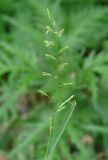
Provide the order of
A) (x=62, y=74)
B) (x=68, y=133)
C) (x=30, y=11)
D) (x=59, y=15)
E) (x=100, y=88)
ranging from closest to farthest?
(x=68, y=133) → (x=62, y=74) → (x=100, y=88) → (x=59, y=15) → (x=30, y=11)

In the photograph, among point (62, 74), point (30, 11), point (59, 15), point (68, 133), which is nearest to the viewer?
point (68, 133)

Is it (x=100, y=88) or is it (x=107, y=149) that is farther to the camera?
(x=100, y=88)

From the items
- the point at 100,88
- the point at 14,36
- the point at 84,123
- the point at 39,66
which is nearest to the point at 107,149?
the point at 84,123

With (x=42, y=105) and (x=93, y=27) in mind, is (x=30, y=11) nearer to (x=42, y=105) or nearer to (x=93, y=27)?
(x=93, y=27)

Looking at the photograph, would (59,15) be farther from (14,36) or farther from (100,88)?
(100,88)

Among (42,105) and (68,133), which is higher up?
(42,105)

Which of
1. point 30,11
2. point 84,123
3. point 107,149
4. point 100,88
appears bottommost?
point 107,149

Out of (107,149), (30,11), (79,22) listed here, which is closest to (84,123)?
(107,149)
